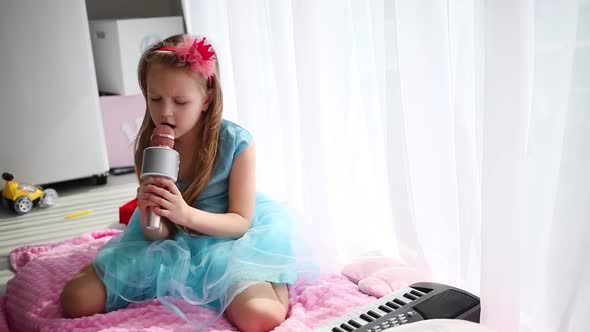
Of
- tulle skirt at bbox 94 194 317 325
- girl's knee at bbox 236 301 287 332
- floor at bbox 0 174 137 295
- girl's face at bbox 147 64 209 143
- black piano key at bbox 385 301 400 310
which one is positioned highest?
girl's face at bbox 147 64 209 143

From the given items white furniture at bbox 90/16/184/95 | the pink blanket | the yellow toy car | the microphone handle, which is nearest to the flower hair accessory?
the microphone handle

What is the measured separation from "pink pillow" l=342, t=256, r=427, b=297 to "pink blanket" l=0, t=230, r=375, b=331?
0.02m

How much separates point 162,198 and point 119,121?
1443 mm

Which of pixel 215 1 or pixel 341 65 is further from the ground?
pixel 215 1

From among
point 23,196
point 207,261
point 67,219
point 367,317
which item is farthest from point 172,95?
point 23,196

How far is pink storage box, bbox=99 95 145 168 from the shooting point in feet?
7.69

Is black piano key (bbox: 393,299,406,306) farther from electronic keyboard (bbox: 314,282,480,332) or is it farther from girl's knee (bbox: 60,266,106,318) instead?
girl's knee (bbox: 60,266,106,318)

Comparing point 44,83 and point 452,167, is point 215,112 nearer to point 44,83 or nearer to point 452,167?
point 452,167

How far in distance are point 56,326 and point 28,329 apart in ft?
0.41

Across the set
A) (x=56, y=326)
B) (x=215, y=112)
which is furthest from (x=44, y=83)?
(x=56, y=326)

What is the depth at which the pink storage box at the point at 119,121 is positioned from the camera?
2344 millimetres

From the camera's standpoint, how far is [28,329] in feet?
3.63

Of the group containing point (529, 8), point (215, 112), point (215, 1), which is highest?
point (215, 1)

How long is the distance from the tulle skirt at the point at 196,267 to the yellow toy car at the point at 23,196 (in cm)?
90
